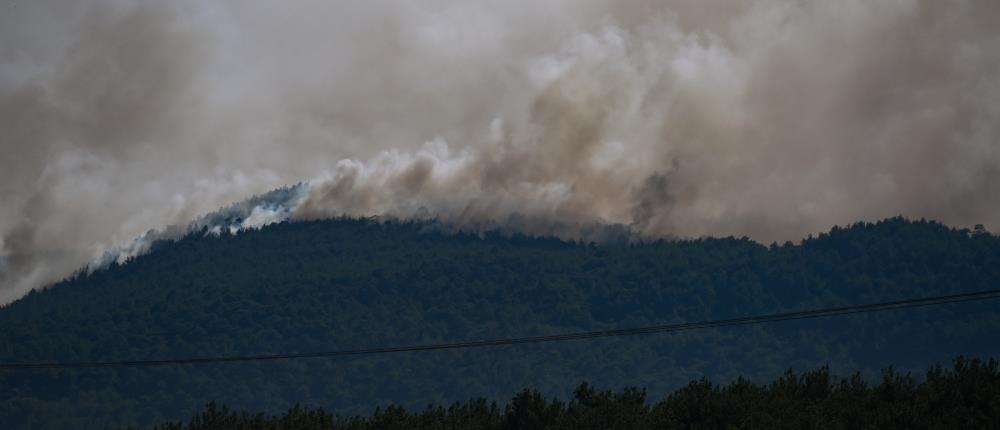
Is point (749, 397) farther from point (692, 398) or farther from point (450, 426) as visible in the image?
point (450, 426)

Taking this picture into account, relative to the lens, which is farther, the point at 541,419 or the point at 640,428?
the point at 541,419

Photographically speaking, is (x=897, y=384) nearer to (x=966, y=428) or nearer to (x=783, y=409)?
(x=783, y=409)

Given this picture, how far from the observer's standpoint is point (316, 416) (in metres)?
132

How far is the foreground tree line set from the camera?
90688 mm

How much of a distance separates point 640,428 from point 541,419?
567 inches

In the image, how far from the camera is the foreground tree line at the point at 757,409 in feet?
298

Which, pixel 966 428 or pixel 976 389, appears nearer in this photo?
pixel 966 428

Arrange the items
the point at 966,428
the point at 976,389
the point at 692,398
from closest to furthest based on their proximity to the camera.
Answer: the point at 966,428, the point at 976,389, the point at 692,398

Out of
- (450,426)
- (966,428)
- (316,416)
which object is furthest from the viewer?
(316,416)

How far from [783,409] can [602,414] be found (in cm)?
1710

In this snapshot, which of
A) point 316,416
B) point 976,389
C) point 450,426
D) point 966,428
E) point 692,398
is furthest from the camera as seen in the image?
point 316,416

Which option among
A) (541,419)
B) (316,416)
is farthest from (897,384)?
(316,416)

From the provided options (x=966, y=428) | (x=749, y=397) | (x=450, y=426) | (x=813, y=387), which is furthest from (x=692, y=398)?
(x=966, y=428)

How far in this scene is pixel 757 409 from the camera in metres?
105
